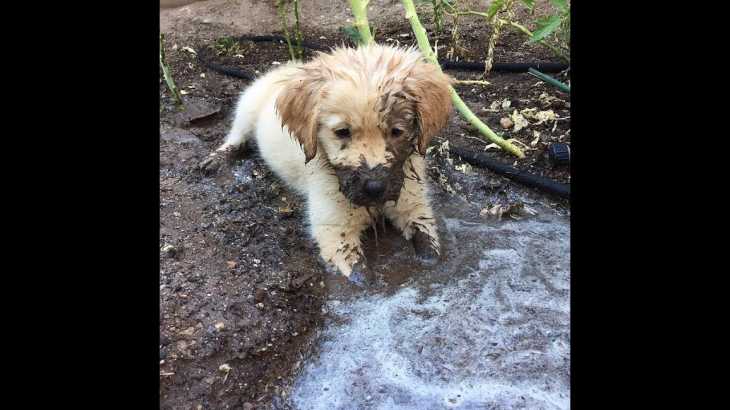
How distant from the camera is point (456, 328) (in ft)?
9.62

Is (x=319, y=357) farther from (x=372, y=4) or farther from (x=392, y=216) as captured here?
(x=372, y=4)

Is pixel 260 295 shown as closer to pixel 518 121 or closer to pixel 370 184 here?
pixel 370 184

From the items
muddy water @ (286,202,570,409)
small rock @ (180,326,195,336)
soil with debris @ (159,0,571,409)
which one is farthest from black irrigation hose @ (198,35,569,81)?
small rock @ (180,326,195,336)

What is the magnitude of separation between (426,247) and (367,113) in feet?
3.29

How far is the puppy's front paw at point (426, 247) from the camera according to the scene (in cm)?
351

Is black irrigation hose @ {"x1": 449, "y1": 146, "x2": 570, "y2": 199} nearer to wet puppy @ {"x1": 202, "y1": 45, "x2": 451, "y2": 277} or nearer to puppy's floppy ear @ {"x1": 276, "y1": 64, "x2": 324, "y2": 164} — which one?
wet puppy @ {"x1": 202, "y1": 45, "x2": 451, "y2": 277}

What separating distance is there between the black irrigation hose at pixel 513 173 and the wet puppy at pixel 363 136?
67cm

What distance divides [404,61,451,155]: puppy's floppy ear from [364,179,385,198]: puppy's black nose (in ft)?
1.30

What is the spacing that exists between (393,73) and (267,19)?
4344 millimetres

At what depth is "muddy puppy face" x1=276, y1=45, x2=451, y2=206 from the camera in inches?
116

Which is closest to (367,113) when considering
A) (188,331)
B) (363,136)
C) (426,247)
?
(363,136)

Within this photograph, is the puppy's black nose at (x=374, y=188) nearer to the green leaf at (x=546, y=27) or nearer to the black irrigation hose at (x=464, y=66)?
the green leaf at (x=546, y=27)

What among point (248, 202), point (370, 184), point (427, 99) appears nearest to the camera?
point (370, 184)
